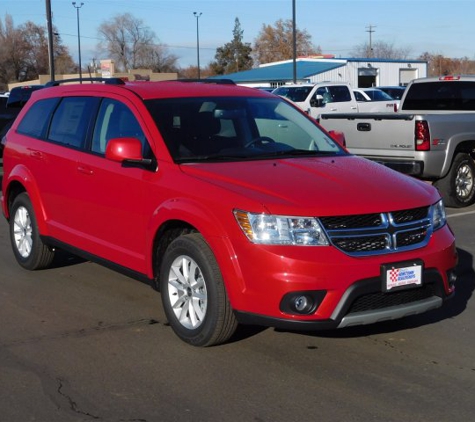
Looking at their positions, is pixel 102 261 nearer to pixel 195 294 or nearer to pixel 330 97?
pixel 195 294

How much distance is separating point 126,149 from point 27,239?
2502 millimetres

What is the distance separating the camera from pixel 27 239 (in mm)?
7492

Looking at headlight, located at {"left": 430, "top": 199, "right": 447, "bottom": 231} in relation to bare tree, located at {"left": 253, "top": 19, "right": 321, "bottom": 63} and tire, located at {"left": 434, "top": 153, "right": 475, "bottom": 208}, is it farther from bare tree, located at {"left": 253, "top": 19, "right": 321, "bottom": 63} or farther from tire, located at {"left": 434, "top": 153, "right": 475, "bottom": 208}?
bare tree, located at {"left": 253, "top": 19, "right": 321, "bottom": 63}

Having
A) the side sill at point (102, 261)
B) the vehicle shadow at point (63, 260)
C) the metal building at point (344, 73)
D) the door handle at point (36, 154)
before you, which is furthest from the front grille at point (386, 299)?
the metal building at point (344, 73)

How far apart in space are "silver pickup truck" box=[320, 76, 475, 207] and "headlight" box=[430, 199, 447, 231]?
5.19m

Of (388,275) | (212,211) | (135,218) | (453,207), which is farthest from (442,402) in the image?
(453,207)

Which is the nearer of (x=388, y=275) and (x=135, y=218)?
(x=388, y=275)

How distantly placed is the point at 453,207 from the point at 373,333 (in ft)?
20.8

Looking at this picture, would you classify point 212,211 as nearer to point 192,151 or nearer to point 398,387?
point 192,151

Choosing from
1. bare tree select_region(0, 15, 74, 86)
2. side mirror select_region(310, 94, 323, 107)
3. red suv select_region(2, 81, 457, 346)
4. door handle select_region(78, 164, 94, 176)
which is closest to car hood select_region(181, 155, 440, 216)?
red suv select_region(2, 81, 457, 346)

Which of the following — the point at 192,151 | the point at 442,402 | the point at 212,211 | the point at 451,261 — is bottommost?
the point at 442,402

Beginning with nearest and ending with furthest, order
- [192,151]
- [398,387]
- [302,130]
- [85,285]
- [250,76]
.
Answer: [398,387] < [192,151] < [302,130] < [85,285] < [250,76]

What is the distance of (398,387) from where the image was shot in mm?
4492

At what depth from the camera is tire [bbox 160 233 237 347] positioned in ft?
16.0
